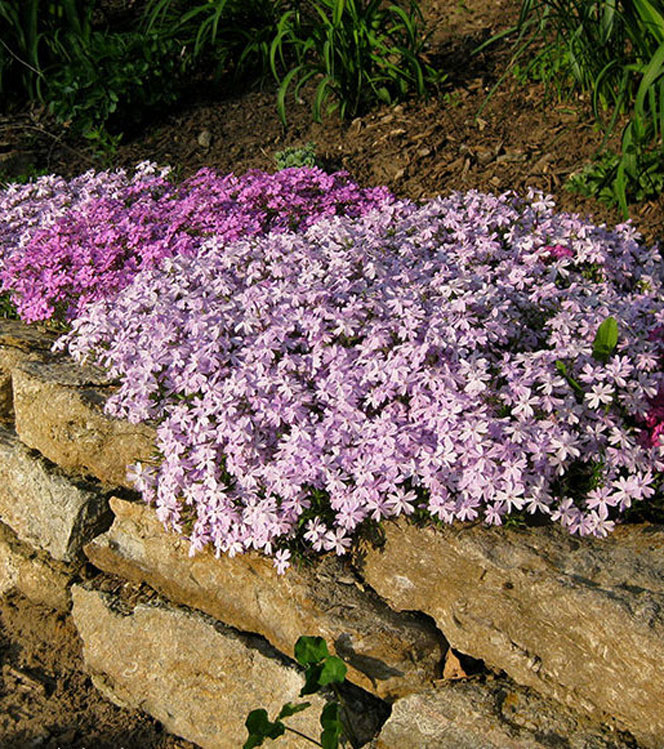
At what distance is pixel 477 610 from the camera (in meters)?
2.55

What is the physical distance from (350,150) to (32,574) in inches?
130

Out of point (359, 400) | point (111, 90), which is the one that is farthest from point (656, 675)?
point (111, 90)

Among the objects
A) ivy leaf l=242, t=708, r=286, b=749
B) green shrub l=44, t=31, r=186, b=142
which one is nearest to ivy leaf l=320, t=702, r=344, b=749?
ivy leaf l=242, t=708, r=286, b=749

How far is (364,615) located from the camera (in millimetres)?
2684

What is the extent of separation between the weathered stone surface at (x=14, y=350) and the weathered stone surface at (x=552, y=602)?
2.14 m

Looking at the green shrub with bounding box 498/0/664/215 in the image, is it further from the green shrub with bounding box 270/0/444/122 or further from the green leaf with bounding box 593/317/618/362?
the green leaf with bounding box 593/317/618/362

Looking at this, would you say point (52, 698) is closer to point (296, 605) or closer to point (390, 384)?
point (296, 605)

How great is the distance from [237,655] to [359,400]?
3.42 ft

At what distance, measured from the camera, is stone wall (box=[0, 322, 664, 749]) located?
234cm

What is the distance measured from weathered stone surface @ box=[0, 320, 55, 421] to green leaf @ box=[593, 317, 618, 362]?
2.60 metres

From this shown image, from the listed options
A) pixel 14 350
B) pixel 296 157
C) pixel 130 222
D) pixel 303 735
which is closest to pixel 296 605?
pixel 303 735

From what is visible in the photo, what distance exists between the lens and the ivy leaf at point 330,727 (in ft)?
7.75

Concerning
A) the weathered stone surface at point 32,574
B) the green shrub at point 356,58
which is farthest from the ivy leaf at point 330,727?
the green shrub at point 356,58

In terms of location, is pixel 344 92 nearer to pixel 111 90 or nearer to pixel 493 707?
pixel 111 90
